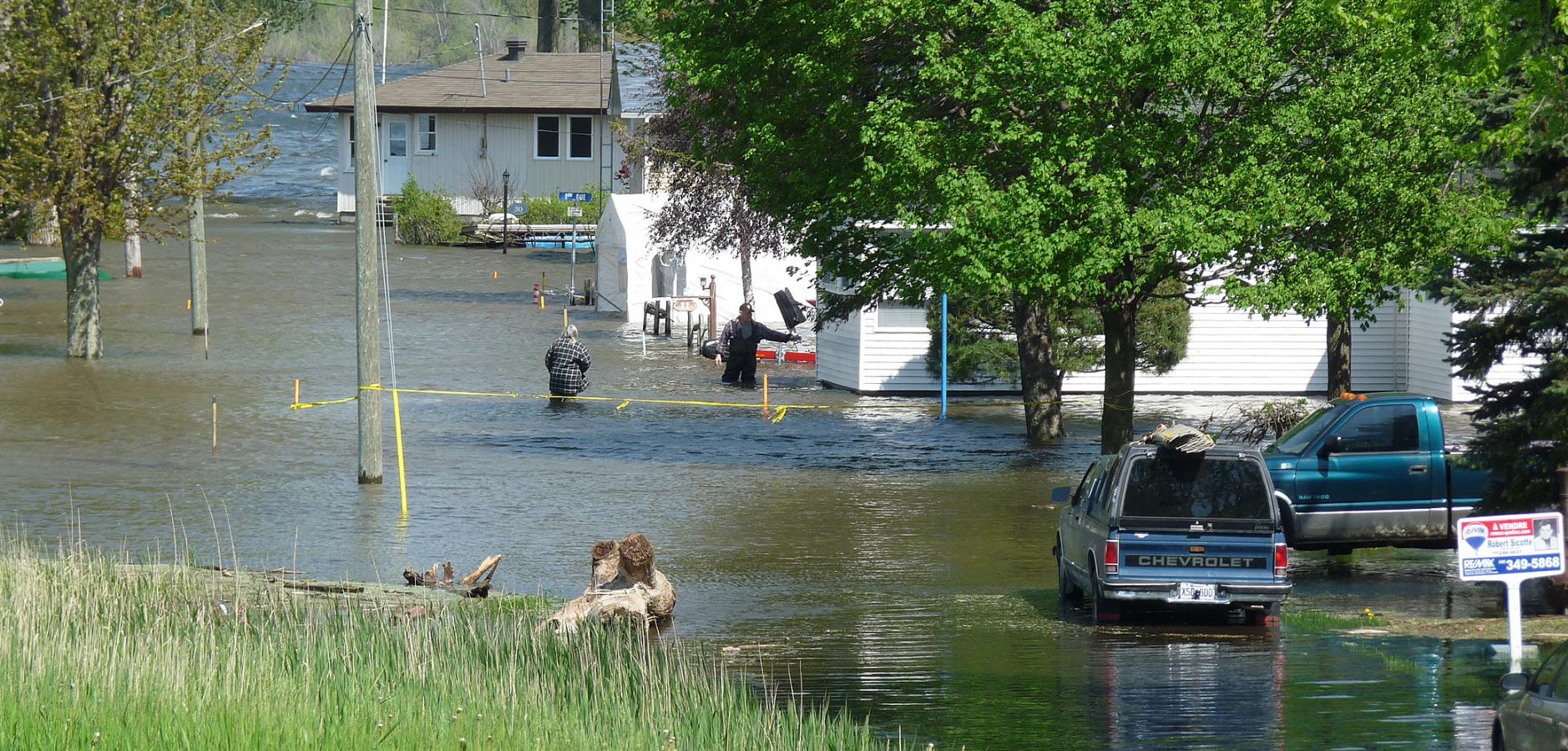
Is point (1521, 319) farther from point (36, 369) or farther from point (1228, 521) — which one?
point (36, 369)

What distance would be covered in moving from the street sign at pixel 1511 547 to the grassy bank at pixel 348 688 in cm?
405

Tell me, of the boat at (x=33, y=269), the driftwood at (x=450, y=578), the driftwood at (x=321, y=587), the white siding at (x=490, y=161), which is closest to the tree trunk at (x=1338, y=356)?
the driftwood at (x=450, y=578)

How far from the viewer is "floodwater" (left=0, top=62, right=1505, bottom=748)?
1152 cm

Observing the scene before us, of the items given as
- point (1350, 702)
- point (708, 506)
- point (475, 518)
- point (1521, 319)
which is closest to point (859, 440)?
point (708, 506)

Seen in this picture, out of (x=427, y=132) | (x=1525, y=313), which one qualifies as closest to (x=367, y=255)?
(x=1525, y=313)

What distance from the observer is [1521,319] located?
15.7 metres

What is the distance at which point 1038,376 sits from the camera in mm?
27844

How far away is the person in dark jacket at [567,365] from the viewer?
3109 centimetres

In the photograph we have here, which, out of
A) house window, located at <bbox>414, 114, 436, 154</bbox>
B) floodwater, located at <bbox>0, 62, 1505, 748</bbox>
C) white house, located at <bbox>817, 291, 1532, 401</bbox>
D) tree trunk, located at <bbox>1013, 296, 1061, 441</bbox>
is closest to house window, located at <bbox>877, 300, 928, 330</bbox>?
white house, located at <bbox>817, 291, 1532, 401</bbox>

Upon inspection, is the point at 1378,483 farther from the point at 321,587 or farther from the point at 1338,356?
the point at 1338,356

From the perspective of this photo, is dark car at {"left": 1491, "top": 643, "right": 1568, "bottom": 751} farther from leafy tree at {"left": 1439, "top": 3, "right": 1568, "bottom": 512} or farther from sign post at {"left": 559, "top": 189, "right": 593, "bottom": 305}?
sign post at {"left": 559, "top": 189, "right": 593, "bottom": 305}

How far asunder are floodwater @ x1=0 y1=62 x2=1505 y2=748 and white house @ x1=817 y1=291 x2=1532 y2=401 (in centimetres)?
99

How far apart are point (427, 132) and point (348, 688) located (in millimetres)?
69455

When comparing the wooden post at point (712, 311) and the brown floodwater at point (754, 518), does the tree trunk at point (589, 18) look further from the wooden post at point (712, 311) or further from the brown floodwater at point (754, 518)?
the brown floodwater at point (754, 518)
